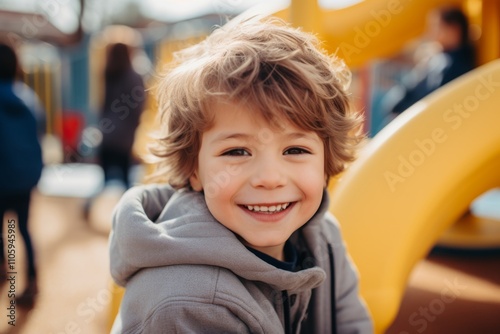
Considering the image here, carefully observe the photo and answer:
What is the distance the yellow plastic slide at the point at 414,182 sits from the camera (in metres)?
1.76

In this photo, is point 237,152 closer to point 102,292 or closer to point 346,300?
point 346,300

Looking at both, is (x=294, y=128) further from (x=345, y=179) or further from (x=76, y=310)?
(x=76, y=310)

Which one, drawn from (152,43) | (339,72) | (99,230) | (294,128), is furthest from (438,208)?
(152,43)

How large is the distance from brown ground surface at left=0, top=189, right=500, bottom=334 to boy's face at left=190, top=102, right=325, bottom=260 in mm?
881

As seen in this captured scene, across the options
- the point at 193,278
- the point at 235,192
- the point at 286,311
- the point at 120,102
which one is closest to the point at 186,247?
the point at 193,278

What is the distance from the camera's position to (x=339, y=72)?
4.52 feet

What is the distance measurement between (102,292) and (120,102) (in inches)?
75.9

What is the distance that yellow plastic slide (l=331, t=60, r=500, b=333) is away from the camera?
5.79ft

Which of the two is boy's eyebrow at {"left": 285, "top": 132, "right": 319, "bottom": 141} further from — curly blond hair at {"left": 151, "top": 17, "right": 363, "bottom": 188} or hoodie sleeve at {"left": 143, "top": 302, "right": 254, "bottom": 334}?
hoodie sleeve at {"left": 143, "top": 302, "right": 254, "bottom": 334}

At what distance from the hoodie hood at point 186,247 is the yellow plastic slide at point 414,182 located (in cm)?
63

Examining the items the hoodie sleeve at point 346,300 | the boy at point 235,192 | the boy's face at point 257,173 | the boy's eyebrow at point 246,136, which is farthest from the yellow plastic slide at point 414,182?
the boy's eyebrow at point 246,136

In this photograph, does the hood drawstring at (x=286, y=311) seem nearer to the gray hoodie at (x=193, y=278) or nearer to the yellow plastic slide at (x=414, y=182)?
the gray hoodie at (x=193, y=278)

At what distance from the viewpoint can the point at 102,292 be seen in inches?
109

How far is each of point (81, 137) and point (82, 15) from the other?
Answer: 224 inches
